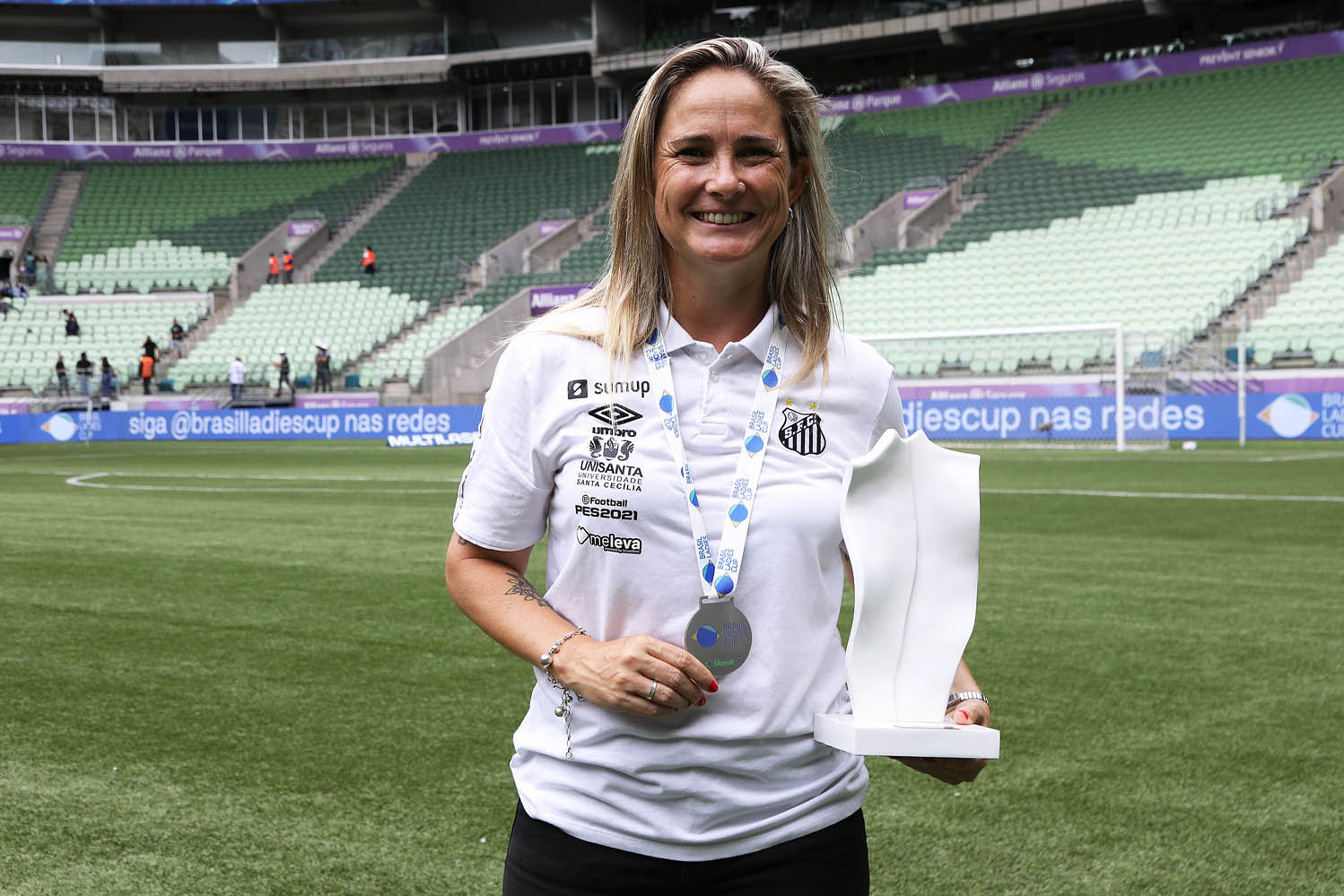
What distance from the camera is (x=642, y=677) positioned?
1.58 m

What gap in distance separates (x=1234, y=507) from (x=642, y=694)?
37.7 ft

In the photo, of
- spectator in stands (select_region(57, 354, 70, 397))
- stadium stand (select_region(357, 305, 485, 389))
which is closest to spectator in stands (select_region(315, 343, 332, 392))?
stadium stand (select_region(357, 305, 485, 389))

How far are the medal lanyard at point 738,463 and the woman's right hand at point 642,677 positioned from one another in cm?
11

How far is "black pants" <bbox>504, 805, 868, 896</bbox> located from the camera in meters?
1.70

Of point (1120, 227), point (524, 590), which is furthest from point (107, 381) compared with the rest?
point (524, 590)

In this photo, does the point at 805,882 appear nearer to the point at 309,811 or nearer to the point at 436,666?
the point at 309,811

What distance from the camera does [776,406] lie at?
1.77m

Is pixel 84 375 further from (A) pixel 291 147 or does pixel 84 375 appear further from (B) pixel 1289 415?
(B) pixel 1289 415

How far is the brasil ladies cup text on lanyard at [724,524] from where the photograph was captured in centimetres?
164

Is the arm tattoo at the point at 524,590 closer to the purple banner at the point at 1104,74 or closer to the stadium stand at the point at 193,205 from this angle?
the purple banner at the point at 1104,74

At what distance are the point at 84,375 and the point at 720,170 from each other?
1396 inches

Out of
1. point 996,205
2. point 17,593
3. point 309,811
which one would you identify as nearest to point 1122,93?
point 996,205

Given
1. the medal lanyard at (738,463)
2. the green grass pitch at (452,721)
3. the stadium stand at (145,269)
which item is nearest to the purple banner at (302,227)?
the stadium stand at (145,269)

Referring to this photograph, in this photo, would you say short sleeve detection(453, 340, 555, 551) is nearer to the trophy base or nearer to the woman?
the woman
